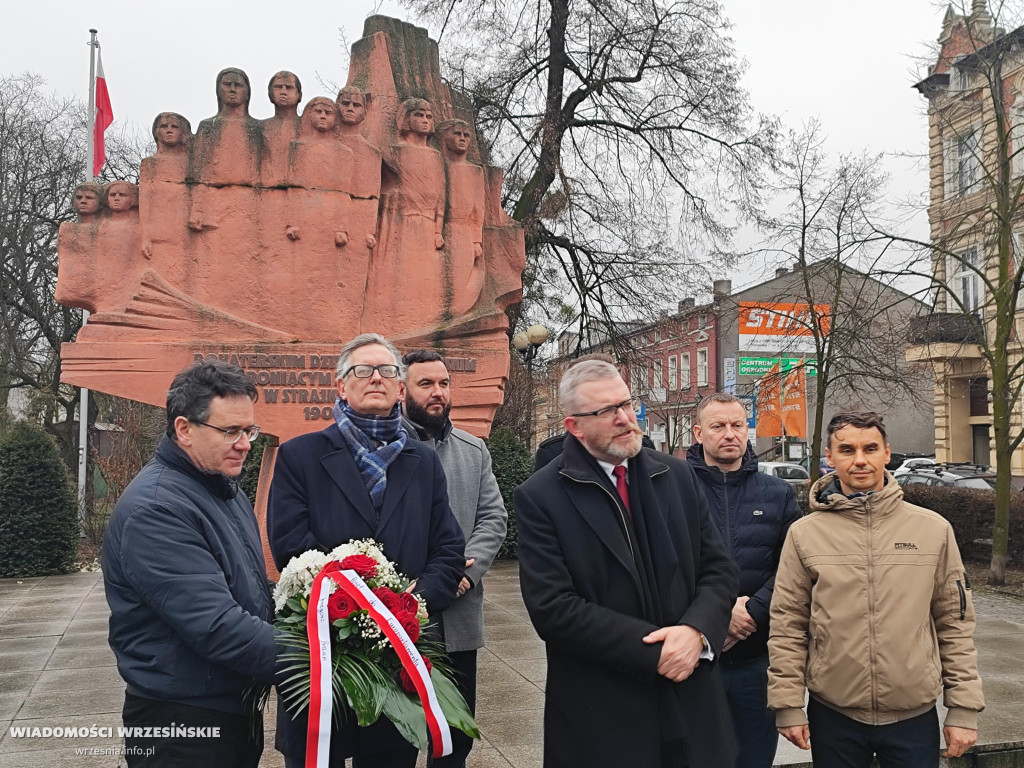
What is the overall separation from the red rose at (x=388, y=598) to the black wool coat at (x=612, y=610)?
0.37 m

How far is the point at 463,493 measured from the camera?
376 cm

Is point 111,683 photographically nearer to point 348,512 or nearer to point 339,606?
point 348,512

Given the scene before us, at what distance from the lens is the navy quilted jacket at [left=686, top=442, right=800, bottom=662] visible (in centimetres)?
332

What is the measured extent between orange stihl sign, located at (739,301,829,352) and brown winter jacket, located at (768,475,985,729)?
1238 centimetres

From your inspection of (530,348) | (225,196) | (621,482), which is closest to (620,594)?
(621,482)

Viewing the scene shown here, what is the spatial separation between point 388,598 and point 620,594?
25.1 inches

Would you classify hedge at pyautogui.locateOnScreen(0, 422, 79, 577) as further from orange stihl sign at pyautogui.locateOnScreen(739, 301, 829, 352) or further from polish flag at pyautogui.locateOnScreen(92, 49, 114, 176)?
orange stihl sign at pyautogui.locateOnScreen(739, 301, 829, 352)

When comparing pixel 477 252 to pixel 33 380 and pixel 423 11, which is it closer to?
A: pixel 423 11

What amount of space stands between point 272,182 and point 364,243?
79 centimetres

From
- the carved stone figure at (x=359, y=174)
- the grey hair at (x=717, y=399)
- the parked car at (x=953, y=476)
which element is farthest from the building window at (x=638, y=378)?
the grey hair at (x=717, y=399)

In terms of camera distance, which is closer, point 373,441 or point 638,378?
point 373,441

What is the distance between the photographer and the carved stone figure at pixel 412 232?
22.8ft

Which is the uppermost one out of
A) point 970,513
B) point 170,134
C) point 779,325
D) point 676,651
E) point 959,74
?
point 959,74

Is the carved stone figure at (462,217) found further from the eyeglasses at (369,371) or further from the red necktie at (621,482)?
the red necktie at (621,482)
